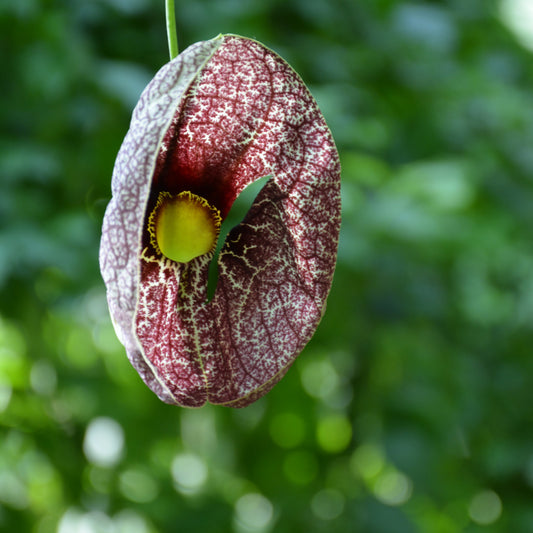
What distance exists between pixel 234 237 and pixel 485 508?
2059 mm

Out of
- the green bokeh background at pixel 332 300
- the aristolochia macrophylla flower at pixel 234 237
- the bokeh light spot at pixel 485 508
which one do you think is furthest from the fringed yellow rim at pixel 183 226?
the bokeh light spot at pixel 485 508

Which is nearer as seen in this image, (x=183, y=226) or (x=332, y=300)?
(x=183, y=226)

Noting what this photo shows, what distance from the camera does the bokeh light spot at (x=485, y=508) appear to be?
2.25 meters

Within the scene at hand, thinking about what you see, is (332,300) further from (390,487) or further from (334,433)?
(390,487)

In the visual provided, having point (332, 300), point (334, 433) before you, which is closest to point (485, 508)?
point (334, 433)

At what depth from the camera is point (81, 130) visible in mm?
1310

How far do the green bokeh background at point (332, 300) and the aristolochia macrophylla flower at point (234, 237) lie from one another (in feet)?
1.48

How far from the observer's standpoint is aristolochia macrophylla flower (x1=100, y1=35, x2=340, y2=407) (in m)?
0.50

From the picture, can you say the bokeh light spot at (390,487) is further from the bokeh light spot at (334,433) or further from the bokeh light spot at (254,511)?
the bokeh light spot at (254,511)

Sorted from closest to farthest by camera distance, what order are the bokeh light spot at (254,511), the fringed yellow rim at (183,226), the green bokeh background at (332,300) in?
1. the fringed yellow rim at (183,226)
2. the green bokeh background at (332,300)
3. the bokeh light spot at (254,511)

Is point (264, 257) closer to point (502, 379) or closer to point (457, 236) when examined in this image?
point (457, 236)

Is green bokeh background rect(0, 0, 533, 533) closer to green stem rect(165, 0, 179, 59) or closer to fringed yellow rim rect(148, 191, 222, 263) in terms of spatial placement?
fringed yellow rim rect(148, 191, 222, 263)

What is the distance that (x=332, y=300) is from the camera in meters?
1.73

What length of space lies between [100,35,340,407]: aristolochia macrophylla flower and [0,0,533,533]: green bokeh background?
1.48ft
